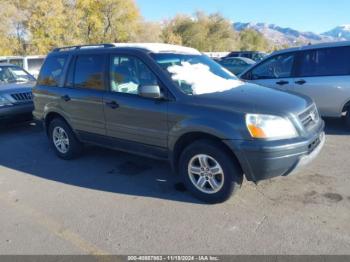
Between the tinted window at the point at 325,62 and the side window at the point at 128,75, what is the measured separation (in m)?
3.63

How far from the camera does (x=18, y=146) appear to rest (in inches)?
260

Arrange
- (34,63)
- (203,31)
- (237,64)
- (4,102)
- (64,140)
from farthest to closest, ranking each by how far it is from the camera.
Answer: (203,31), (237,64), (34,63), (4,102), (64,140)

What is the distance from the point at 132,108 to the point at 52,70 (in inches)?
85.3

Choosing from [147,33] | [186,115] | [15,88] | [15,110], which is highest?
[186,115]

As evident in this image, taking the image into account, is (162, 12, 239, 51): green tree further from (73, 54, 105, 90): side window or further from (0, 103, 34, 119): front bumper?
(73, 54, 105, 90): side window

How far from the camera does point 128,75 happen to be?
177 inches

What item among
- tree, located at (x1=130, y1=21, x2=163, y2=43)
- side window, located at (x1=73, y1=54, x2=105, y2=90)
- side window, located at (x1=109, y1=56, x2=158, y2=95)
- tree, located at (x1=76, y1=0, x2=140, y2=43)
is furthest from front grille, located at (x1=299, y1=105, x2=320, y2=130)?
tree, located at (x1=130, y1=21, x2=163, y2=43)

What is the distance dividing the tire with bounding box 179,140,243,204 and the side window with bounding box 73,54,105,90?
173 cm

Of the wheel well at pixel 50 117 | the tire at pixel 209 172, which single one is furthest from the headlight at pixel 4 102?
the tire at pixel 209 172

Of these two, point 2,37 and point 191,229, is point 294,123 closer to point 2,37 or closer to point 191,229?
point 191,229

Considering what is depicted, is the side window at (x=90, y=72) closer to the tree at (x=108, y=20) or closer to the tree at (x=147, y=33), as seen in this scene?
the tree at (x=108, y=20)

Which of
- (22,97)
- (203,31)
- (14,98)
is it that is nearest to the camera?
(14,98)

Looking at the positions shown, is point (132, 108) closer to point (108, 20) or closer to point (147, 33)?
point (108, 20)

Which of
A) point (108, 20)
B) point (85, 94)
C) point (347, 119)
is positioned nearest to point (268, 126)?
point (85, 94)
